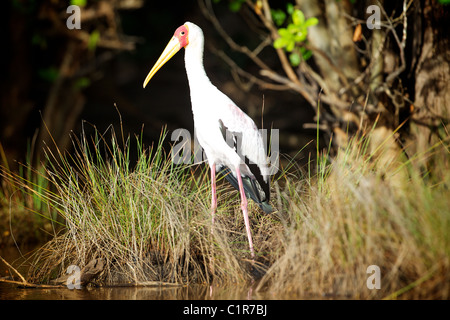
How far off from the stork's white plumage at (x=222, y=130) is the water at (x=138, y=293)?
752 millimetres

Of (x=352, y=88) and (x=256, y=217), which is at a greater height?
(x=352, y=88)

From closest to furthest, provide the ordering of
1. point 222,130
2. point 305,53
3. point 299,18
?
1. point 222,130
2. point 299,18
3. point 305,53

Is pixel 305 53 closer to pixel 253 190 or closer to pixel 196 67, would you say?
pixel 196 67

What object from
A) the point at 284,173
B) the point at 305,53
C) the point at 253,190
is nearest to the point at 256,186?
the point at 253,190

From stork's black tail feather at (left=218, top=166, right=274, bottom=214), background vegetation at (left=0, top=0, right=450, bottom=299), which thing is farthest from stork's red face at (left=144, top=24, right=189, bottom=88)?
stork's black tail feather at (left=218, top=166, right=274, bottom=214)

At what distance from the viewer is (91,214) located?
5.28m

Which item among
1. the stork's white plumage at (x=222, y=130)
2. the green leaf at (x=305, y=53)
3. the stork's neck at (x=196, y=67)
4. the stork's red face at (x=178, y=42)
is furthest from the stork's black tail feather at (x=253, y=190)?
the green leaf at (x=305, y=53)

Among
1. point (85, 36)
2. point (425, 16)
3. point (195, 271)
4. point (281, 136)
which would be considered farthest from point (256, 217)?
point (281, 136)

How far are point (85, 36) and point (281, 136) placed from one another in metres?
4.52

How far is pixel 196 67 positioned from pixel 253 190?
1.20 m

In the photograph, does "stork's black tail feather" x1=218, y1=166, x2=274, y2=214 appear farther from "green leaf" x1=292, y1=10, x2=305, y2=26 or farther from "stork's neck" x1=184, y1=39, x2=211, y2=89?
"green leaf" x1=292, y1=10, x2=305, y2=26

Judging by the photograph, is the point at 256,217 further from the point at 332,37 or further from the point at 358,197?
the point at 332,37

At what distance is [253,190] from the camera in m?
5.59

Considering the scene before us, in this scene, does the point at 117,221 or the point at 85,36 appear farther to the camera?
the point at 85,36
